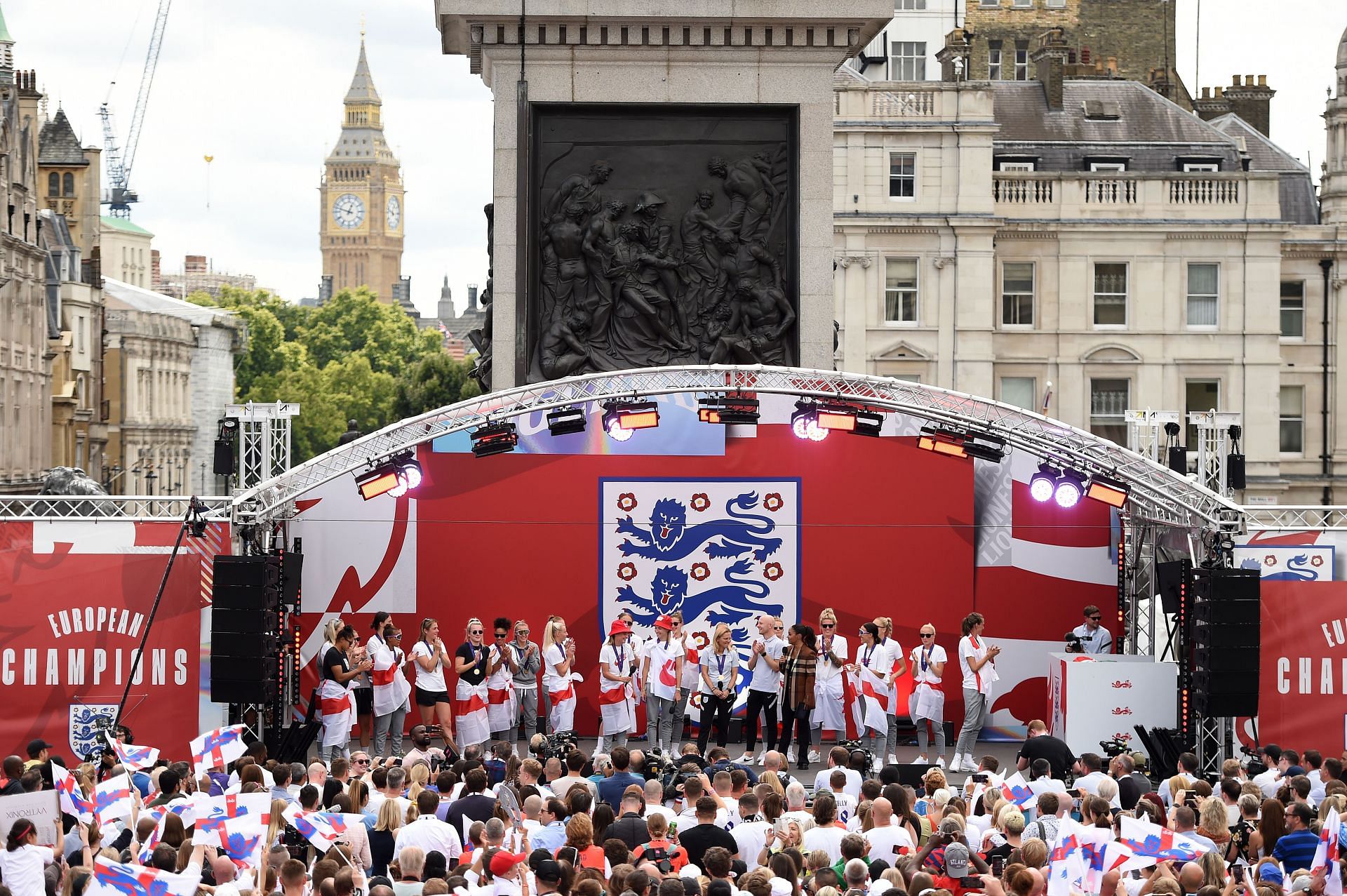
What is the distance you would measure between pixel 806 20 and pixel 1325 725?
34.0ft

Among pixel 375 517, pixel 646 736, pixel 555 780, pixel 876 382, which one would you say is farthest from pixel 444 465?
pixel 555 780

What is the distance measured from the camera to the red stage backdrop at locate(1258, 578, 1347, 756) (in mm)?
21406

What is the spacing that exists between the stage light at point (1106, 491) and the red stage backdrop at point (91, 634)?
31.4 feet

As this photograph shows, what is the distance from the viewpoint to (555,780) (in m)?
15.2

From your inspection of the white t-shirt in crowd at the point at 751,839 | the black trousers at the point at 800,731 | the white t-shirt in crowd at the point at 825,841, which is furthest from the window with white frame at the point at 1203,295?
the white t-shirt in crowd at the point at 825,841

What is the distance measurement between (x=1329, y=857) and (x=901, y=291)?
4333 cm

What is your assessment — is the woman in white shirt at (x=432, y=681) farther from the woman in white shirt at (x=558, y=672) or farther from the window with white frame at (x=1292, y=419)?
the window with white frame at (x=1292, y=419)

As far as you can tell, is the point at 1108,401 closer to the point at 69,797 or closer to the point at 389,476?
the point at 389,476

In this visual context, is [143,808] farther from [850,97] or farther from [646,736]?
[850,97]

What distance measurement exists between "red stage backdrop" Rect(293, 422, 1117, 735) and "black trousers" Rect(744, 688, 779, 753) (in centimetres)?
222

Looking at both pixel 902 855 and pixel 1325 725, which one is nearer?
pixel 902 855

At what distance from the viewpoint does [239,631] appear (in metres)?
20.5

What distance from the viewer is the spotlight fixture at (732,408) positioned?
21.7 m

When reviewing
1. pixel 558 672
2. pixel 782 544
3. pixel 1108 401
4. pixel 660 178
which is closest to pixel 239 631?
pixel 558 672
